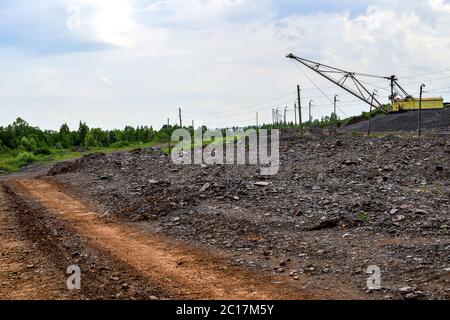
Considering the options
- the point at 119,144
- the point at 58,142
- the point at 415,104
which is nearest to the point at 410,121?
the point at 415,104

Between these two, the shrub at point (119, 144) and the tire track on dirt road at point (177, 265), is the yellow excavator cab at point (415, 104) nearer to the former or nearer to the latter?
the shrub at point (119, 144)

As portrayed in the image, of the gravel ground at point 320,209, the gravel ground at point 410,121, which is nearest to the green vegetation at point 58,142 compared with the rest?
the gravel ground at point 320,209

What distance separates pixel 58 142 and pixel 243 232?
46.9 m

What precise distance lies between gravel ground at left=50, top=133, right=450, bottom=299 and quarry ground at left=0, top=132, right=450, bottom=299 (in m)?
0.04

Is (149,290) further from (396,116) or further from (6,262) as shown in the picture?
(396,116)

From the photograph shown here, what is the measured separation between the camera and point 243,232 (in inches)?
457

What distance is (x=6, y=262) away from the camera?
971cm

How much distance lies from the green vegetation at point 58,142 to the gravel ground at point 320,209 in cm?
1765

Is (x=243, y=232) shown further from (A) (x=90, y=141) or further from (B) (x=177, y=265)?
(A) (x=90, y=141)

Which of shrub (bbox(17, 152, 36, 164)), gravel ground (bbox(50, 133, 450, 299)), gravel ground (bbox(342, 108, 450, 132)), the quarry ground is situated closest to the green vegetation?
shrub (bbox(17, 152, 36, 164))

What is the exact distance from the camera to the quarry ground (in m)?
7.99

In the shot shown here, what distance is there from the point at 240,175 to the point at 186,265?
10.1m

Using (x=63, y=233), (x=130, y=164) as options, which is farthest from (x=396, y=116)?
(x=63, y=233)
